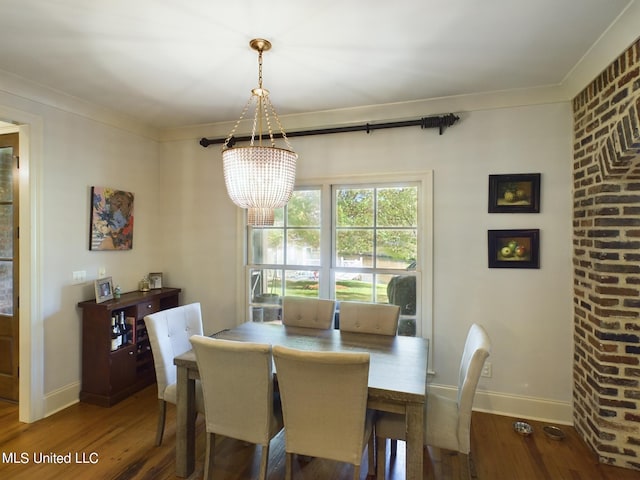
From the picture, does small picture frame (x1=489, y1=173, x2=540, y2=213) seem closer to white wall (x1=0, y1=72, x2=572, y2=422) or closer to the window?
white wall (x1=0, y1=72, x2=572, y2=422)

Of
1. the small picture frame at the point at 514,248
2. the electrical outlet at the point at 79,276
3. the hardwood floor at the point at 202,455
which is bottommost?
the hardwood floor at the point at 202,455

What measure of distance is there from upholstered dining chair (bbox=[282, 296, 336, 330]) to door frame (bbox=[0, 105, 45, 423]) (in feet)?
6.15

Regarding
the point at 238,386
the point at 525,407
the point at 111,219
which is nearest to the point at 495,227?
the point at 525,407

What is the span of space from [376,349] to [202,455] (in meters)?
1.30

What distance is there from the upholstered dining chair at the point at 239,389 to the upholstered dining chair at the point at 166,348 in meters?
0.31

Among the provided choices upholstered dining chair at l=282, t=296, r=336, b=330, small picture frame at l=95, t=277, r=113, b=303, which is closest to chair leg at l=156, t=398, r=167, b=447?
upholstered dining chair at l=282, t=296, r=336, b=330

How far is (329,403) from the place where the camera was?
5.27 feet

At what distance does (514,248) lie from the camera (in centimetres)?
270

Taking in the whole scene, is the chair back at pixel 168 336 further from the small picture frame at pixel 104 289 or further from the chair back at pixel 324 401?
the chair back at pixel 324 401

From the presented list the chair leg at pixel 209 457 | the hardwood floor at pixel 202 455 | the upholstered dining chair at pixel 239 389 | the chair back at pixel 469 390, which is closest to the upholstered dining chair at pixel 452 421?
the chair back at pixel 469 390

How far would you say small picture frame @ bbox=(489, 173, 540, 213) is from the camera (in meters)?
2.65

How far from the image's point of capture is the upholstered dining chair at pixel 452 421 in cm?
168

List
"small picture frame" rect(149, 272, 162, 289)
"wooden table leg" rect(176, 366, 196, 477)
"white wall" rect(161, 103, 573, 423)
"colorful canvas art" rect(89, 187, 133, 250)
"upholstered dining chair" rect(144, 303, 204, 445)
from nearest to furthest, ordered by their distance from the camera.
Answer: "wooden table leg" rect(176, 366, 196, 477) → "upholstered dining chair" rect(144, 303, 204, 445) → "white wall" rect(161, 103, 573, 423) → "colorful canvas art" rect(89, 187, 133, 250) → "small picture frame" rect(149, 272, 162, 289)

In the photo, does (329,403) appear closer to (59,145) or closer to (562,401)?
(562,401)
